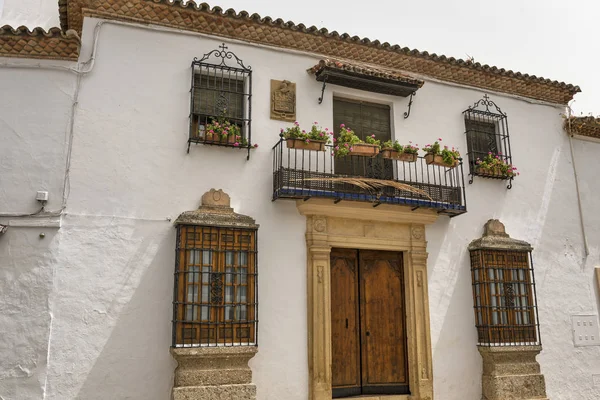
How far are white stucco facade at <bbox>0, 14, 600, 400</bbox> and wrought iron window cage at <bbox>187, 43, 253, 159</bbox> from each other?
13 centimetres

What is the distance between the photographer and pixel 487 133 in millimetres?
8695

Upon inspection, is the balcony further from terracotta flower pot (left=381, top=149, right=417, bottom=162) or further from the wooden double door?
the wooden double door

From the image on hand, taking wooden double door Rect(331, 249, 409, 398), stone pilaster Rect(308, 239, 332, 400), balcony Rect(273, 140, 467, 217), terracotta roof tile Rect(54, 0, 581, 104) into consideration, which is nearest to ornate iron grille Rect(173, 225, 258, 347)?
stone pilaster Rect(308, 239, 332, 400)

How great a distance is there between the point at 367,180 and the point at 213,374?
322 centimetres

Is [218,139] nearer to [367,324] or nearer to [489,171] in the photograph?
[367,324]

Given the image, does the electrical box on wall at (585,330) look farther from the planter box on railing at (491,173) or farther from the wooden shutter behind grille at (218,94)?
the wooden shutter behind grille at (218,94)

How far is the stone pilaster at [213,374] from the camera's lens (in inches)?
233

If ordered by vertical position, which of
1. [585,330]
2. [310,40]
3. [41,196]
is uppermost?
[310,40]

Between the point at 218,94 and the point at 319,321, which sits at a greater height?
the point at 218,94

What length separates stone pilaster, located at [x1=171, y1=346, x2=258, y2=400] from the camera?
233 inches

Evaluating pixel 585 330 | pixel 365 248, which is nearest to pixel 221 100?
pixel 365 248

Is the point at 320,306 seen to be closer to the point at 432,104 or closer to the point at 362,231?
the point at 362,231

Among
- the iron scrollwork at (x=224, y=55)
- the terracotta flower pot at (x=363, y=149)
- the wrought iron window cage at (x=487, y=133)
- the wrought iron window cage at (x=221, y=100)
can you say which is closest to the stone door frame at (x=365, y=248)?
the terracotta flower pot at (x=363, y=149)

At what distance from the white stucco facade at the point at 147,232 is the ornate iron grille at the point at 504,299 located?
204 mm
